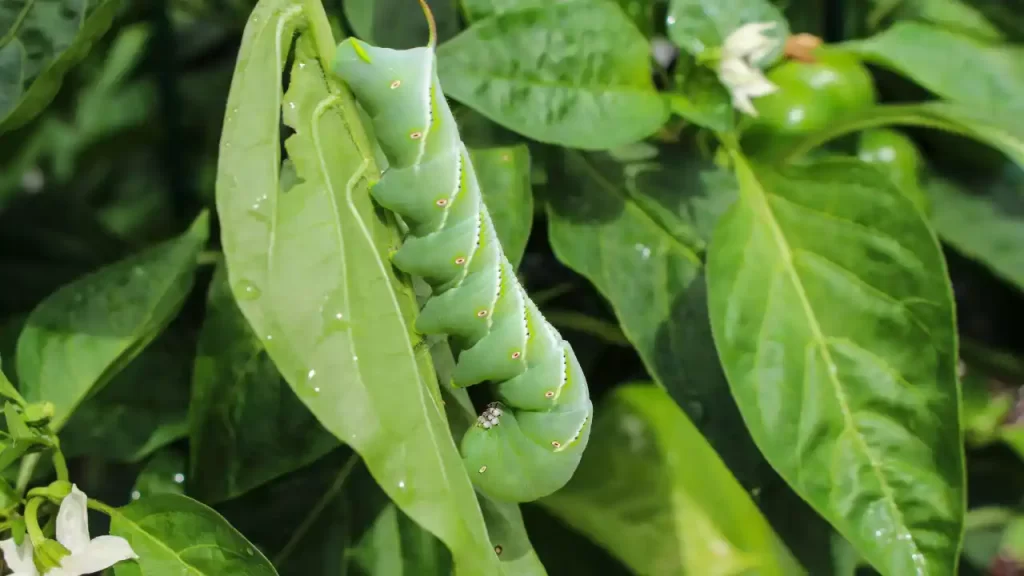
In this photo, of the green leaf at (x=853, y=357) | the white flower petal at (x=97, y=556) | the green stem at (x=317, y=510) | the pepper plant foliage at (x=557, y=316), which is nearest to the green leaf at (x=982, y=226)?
the pepper plant foliage at (x=557, y=316)

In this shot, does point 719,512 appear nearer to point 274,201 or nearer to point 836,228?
point 836,228

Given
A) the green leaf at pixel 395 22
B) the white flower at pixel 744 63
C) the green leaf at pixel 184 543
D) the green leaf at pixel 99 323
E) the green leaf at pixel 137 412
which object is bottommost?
the green leaf at pixel 137 412

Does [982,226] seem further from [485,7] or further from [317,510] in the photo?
[317,510]

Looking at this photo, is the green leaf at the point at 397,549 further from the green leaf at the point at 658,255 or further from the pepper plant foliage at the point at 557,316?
the green leaf at the point at 658,255

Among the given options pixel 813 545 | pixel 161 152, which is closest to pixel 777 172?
pixel 813 545

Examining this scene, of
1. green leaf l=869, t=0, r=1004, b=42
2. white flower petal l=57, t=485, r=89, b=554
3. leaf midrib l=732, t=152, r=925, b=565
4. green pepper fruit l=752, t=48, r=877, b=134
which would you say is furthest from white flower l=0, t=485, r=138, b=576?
green leaf l=869, t=0, r=1004, b=42

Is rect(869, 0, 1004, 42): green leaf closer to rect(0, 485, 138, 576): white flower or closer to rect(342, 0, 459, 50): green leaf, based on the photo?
rect(342, 0, 459, 50): green leaf
